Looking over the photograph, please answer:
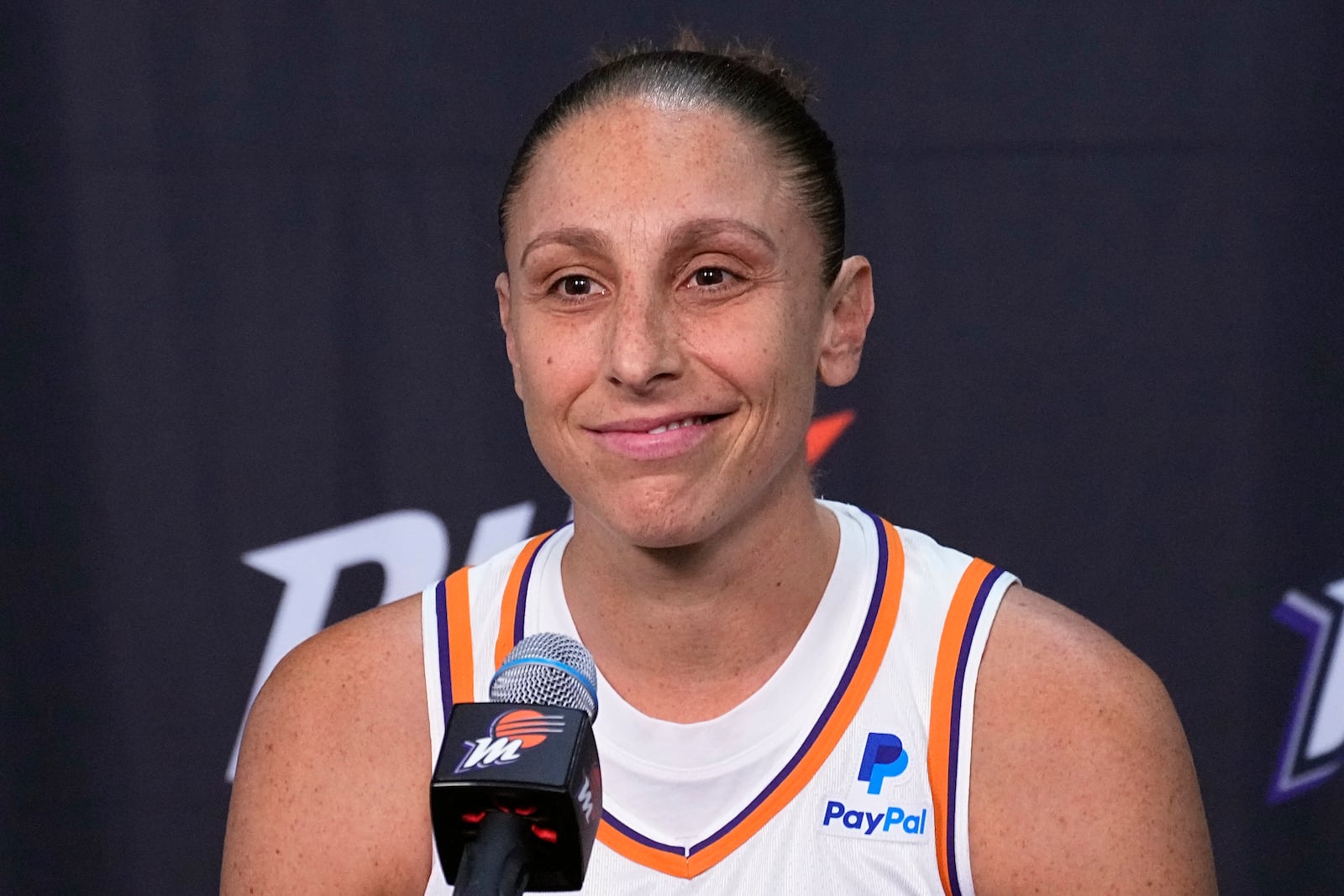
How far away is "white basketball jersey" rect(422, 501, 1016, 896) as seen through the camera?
122cm

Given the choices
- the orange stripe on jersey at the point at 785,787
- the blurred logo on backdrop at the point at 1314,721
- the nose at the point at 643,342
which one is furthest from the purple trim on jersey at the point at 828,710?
the blurred logo on backdrop at the point at 1314,721

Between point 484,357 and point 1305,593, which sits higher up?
point 484,357

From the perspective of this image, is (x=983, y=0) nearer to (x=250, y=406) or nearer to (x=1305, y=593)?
(x=1305, y=593)

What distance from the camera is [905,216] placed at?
1.91 meters

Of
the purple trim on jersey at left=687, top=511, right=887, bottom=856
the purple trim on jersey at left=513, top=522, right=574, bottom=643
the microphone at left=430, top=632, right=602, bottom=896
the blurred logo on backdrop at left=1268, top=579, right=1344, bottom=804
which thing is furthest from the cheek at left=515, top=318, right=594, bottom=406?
the blurred logo on backdrop at left=1268, top=579, right=1344, bottom=804

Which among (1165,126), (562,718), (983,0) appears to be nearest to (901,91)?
(983,0)

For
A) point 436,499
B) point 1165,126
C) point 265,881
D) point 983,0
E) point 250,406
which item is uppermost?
point 983,0

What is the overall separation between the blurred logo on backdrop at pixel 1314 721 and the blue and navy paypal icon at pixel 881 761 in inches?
36.0

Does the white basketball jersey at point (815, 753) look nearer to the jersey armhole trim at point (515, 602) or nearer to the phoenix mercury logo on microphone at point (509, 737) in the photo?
the jersey armhole trim at point (515, 602)

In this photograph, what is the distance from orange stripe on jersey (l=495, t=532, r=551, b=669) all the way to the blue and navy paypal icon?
1.04 ft

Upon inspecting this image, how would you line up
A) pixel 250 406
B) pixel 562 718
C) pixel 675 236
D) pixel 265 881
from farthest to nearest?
pixel 250 406
pixel 265 881
pixel 675 236
pixel 562 718

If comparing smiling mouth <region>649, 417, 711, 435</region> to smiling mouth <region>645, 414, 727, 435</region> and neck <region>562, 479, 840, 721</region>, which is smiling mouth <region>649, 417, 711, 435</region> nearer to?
smiling mouth <region>645, 414, 727, 435</region>

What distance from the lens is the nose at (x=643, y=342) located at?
1.10 meters

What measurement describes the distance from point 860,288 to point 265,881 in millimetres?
730
